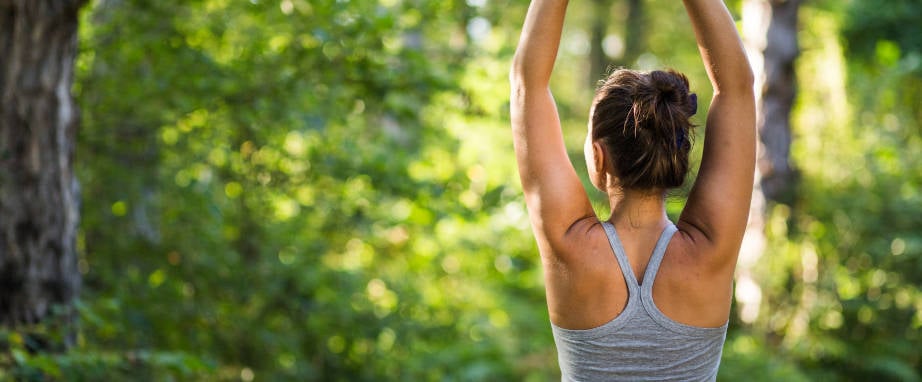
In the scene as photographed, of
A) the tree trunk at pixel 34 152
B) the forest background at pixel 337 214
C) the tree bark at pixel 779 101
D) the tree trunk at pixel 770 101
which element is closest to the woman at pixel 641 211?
the forest background at pixel 337 214

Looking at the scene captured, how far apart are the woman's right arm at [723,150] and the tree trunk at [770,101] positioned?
18.2ft

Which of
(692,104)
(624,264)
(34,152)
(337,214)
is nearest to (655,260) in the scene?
(624,264)

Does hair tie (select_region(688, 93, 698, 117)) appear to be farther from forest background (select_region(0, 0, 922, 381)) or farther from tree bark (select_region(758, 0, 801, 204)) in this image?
tree bark (select_region(758, 0, 801, 204))

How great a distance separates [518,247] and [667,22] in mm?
8472

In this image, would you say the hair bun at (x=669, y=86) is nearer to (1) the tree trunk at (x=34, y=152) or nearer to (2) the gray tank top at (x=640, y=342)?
(2) the gray tank top at (x=640, y=342)

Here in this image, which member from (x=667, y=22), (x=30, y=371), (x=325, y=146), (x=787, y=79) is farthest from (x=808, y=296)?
(x=667, y=22)

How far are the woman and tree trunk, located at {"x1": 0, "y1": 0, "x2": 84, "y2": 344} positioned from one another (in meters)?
2.50

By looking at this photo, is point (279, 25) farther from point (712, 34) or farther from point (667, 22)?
point (667, 22)

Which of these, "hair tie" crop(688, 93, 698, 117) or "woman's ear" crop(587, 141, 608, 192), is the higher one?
"hair tie" crop(688, 93, 698, 117)

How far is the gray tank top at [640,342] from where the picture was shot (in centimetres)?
171

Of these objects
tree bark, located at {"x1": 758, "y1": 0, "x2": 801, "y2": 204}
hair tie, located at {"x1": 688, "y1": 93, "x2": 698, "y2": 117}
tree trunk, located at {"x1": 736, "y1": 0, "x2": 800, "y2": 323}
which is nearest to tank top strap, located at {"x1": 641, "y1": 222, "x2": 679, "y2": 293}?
hair tie, located at {"x1": 688, "y1": 93, "x2": 698, "y2": 117}

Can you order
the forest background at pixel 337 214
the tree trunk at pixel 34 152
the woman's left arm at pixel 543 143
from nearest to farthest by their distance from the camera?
the woman's left arm at pixel 543 143, the tree trunk at pixel 34 152, the forest background at pixel 337 214

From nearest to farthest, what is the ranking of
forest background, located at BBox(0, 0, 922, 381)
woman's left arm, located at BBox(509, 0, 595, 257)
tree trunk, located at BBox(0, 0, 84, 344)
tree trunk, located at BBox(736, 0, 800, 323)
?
1. woman's left arm, located at BBox(509, 0, 595, 257)
2. tree trunk, located at BBox(0, 0, 84, 344)
3. forest background, located at BBox(0, 0, 922, 381)
4. tree trunk, located at BBox(736, 0, 800, 323)

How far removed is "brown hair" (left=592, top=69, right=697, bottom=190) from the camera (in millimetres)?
1719
